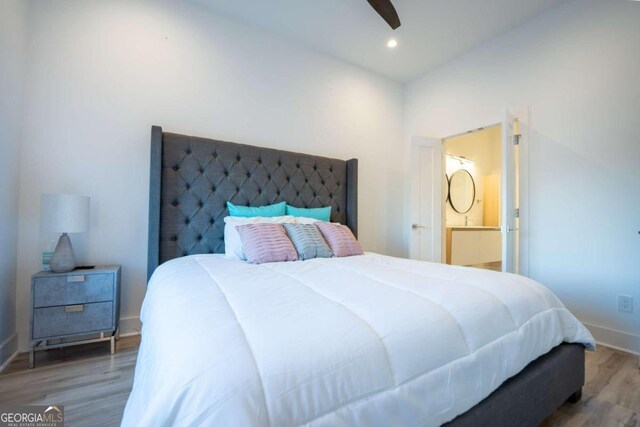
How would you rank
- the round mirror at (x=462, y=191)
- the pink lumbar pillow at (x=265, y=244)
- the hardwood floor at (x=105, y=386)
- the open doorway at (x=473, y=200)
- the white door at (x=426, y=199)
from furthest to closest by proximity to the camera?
the round mirror at (x=462, y=191) < the open doorway at (x=473, y=200) < the white door at (x=426, y=199) < the pink lumbar pillow at (x=265, y=244) < the hardwood floor at (x=105, y=386)

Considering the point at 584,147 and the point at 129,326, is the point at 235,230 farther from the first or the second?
the point at 584,147

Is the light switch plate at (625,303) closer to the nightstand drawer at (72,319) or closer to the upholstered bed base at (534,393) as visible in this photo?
the upholstered bed base at (534,393)

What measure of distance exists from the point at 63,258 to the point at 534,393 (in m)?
2.64

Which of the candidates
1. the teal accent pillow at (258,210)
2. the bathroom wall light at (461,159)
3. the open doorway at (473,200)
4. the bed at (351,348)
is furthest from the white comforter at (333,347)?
the bathroom wall light at (461,159)

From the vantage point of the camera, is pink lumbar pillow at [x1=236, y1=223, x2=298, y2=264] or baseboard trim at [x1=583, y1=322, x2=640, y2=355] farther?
baseboard trim at [x1=583, y1=322, x2=640, y2=355]

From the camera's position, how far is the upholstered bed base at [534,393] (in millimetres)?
934

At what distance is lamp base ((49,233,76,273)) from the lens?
1772 millimetres

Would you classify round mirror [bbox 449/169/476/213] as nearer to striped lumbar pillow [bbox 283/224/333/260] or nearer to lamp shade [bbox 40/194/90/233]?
striped lumbar pillow [bbox 283/224/333/260]

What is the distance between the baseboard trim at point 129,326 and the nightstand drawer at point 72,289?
1.44ft

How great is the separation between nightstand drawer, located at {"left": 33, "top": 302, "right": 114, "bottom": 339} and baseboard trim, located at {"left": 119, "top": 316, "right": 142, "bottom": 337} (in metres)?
0.36

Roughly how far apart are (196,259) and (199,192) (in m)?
0.64

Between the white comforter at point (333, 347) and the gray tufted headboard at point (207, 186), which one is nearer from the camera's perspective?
the white comforter at point (333, 347)

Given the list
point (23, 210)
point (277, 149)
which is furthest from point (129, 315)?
point (277, 149)

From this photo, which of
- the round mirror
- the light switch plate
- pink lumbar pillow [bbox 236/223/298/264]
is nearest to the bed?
pink lumbar pillow [bbox 236/223/298/264]
